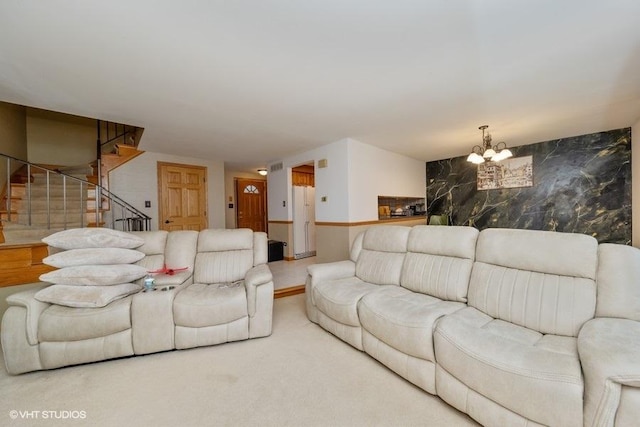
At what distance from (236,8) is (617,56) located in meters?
2.74

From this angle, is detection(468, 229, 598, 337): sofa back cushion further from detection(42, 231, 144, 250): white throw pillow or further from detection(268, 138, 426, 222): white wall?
detection(42, 231, 144, 250): white throw pillow

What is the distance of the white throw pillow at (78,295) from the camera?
6.51 ft

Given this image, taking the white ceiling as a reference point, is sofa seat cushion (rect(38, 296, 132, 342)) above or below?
below

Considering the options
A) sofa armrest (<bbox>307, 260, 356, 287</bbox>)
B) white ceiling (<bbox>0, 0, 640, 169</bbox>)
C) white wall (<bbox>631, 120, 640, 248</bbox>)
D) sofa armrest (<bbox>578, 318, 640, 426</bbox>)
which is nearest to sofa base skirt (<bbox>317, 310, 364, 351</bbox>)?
sofa armrest (<bbox>307, 260, 356, 287</bbox>)

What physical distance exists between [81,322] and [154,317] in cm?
47

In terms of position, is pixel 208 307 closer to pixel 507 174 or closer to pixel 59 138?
pixel 507 174

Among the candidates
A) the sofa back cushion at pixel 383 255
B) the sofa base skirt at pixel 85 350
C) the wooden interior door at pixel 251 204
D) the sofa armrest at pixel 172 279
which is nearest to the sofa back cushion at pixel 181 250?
the sofa armrest at pixel 172 279

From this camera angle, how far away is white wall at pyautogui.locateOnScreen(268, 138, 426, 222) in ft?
13.8

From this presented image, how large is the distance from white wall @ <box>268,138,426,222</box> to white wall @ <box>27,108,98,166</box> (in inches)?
161

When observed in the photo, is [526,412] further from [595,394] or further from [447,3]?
[447,3]

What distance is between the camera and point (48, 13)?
147cm

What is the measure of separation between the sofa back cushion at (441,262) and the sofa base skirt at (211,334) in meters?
1.53

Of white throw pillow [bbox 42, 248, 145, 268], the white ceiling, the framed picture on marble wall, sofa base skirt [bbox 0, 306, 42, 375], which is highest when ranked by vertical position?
the white ceiling

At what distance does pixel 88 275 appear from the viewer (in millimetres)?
2084
